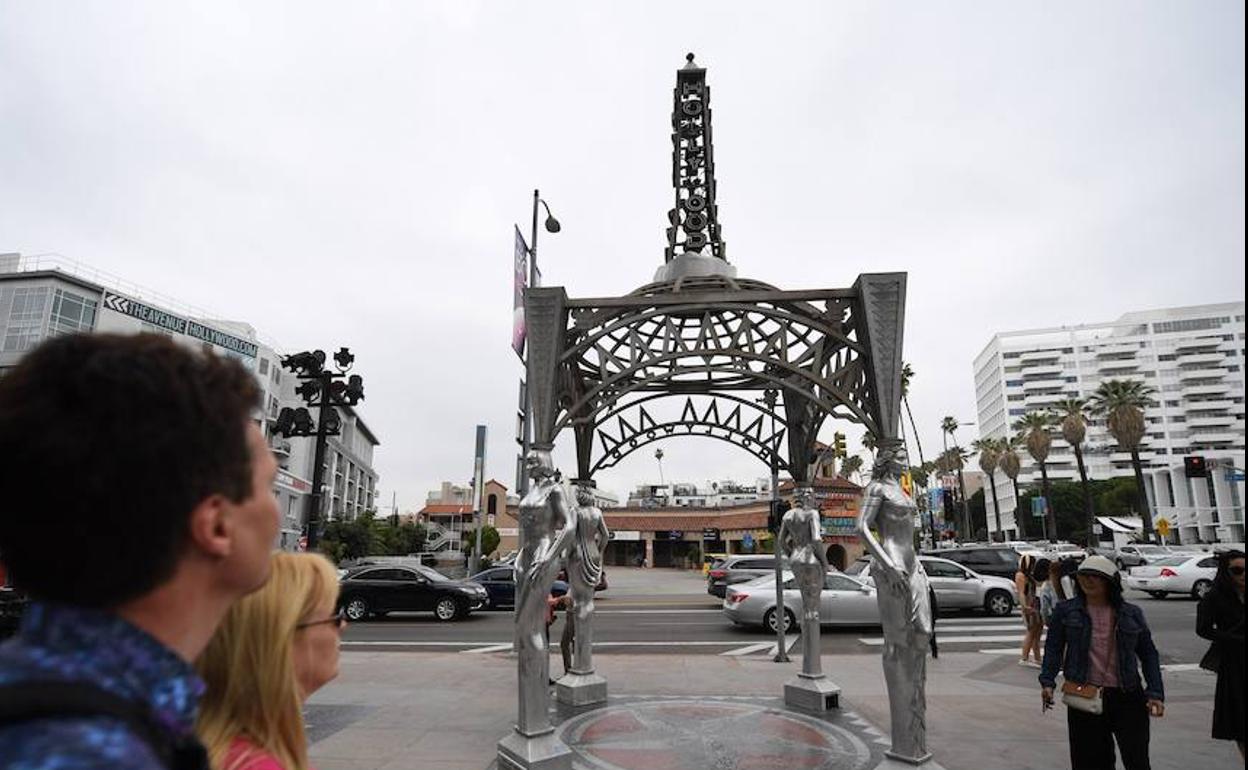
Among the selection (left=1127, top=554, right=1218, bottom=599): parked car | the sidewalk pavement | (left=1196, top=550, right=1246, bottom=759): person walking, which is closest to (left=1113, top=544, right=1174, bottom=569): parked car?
(left=1127, top=554, right=1218, bottom=599): parked car

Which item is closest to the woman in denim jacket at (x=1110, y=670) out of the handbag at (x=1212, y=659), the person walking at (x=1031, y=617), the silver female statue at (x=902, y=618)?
the silver female statue at (x=902, y=618)

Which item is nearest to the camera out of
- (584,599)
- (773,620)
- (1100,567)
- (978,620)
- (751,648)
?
(1100,567)

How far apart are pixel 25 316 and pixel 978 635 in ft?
184

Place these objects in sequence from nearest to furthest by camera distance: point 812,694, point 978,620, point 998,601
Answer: point 812,694 → point 978,620 → point 998,601

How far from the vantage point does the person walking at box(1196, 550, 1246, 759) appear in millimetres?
4465

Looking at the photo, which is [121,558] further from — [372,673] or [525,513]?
[372,673]

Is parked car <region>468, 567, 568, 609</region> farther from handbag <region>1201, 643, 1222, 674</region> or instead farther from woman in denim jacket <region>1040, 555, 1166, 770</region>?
woman in denim jacket <region>1040, 555, 1166, 770</region>

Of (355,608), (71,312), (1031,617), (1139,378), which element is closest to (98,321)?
(71,312)

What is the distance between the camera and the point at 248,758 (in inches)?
48.6

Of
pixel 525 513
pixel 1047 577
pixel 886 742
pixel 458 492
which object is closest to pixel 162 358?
pixel 525 513

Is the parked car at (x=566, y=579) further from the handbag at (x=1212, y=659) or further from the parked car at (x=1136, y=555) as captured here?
the parked car at (x=1136, y=555)

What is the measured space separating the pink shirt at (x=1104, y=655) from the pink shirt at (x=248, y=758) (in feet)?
16.0

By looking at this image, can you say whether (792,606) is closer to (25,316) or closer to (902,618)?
(902,618)

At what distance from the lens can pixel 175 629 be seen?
3.10ft
